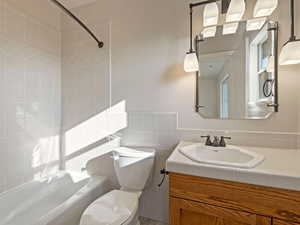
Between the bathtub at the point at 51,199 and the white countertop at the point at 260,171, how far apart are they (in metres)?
0.88

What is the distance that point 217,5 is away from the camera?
1.44 m

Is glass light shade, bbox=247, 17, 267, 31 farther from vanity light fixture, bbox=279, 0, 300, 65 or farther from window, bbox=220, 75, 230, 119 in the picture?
window, bbox=220, 75, 230, 119

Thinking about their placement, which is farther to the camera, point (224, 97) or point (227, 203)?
point (224, 97)

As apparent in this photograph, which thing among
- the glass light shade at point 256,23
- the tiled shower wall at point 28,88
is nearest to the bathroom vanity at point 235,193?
the glass light shade at point 256,23

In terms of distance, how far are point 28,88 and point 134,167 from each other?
4.20 ft

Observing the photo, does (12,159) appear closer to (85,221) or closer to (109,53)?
(85,221)

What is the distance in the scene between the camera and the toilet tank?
1486 millimetres

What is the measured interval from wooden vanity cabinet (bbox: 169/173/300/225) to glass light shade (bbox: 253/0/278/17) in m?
1.22

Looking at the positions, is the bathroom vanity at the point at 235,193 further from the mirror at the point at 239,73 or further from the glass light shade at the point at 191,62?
the glass light shade at the point at 191,62

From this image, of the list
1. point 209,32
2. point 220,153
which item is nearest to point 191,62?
point 209,32

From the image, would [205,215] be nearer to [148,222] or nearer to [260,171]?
[260,171]

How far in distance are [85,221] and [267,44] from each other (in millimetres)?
1812

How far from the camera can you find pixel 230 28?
4.72 feet

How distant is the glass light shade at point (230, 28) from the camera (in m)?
1.42
